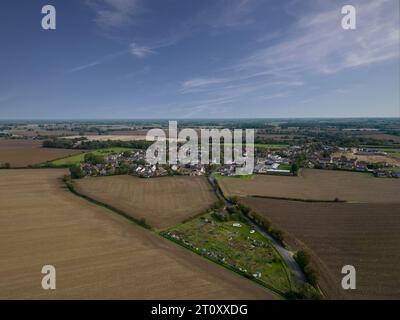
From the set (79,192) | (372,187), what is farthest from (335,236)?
(79,192)

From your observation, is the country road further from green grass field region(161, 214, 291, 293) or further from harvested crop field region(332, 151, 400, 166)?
harvested crop field region(332, 151, 400, 166)

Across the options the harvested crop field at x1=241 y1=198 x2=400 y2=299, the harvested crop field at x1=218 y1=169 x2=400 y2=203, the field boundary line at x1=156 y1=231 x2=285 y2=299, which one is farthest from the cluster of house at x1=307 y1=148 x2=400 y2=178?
the field boundary line at x1=156 y1=231 x2=285 y2=299

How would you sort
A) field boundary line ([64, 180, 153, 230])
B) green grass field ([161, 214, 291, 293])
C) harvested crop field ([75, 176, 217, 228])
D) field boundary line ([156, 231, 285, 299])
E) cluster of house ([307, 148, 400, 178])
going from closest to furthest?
field boundary line ([156, 231, 285, 299])
green grass field ([161, 214, 291, 293])
field boundary line ([64, 180, 153, 230])
harvested crop field ([75, 176, 217, 228])
cluster of house ([307, 148, 400, 178])

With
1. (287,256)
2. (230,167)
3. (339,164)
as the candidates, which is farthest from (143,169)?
(339,164)

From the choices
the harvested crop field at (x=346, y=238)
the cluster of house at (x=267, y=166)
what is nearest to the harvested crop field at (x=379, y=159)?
the cluster of house at (x=267, y=166)

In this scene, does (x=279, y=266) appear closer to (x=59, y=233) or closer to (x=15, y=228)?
(x=59, y=233)

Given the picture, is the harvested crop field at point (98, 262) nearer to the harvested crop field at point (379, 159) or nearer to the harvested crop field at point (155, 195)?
the harvested crop field at point (155, 195)

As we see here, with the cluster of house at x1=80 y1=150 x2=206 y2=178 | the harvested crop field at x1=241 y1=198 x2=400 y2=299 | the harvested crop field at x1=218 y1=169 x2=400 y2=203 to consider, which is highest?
the cluster of house at x1=80 y1=150 x2=206 y2=178
